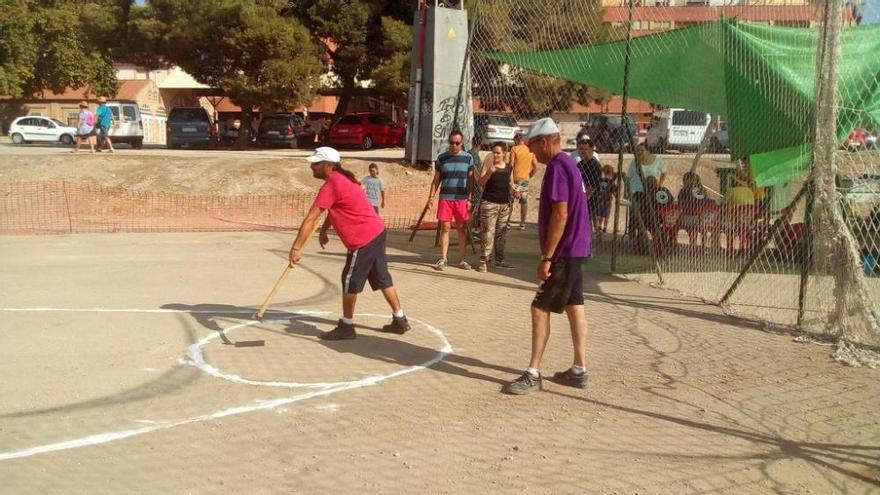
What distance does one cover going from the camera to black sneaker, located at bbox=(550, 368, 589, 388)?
5645 millimetres

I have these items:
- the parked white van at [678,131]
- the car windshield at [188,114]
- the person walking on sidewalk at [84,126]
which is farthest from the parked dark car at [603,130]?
the car windshield at [188,114]

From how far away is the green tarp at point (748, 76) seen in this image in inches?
290

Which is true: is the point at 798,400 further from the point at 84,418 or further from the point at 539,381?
the point at 84,418

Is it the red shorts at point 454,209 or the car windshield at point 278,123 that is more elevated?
the car windshield at point 278,123

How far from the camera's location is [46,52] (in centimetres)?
4653

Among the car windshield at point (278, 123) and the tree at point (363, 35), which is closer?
the tree at point (363, 35)

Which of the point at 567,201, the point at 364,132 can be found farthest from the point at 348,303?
the point at 364,132

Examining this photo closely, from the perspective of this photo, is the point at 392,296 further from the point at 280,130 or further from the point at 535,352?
the point at 280,130

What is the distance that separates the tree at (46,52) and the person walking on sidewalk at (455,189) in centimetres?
3728

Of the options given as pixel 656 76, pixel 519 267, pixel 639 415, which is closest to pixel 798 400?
pixel 639 415

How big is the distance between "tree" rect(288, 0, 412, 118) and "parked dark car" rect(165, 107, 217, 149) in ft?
18.3

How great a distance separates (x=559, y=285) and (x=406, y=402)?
1332 mm

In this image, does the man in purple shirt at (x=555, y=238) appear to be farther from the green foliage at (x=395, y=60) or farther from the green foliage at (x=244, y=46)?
the green foliage at (x=244, y=46)

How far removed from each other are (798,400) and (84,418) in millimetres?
4792
